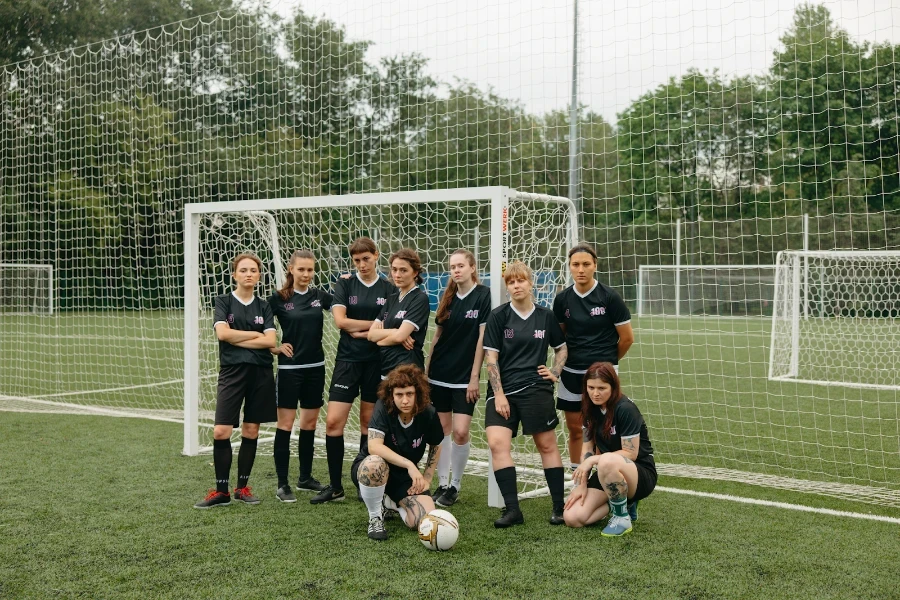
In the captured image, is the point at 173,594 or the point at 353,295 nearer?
the point at 173,594

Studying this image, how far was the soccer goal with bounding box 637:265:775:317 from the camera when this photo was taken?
21.5 m

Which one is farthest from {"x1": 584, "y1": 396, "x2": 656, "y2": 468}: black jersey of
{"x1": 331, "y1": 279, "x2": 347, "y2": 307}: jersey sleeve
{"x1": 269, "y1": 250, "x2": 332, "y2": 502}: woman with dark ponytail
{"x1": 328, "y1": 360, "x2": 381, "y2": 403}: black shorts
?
{"x1": 269, "y1": 250, "x2": 332, "y2": 502}: woman with dark ponytail

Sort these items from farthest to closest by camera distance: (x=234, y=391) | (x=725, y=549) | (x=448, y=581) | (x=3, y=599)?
(x=234, y=391) < (x=725, y=549) < (x=448, y=581) < (x=3, y=599)

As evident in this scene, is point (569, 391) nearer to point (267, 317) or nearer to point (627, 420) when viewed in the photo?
point (627, 420)

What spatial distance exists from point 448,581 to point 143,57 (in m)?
17.9

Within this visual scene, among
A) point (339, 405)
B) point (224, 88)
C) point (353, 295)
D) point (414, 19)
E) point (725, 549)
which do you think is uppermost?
point (224, 88)

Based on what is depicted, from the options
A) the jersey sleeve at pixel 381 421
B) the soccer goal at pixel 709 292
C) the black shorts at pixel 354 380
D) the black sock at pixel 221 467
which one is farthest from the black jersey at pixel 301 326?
the soccer goal at pixel 709 292

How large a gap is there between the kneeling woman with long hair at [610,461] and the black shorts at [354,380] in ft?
4.49

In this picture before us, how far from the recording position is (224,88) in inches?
637

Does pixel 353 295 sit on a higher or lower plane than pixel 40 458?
higher

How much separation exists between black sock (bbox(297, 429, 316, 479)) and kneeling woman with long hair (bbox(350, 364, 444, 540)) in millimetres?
929

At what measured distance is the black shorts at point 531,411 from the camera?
187 inches

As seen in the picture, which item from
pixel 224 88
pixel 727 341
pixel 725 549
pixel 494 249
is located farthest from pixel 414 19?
pixel 727 341

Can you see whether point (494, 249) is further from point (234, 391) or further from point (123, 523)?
point (123, 523)
